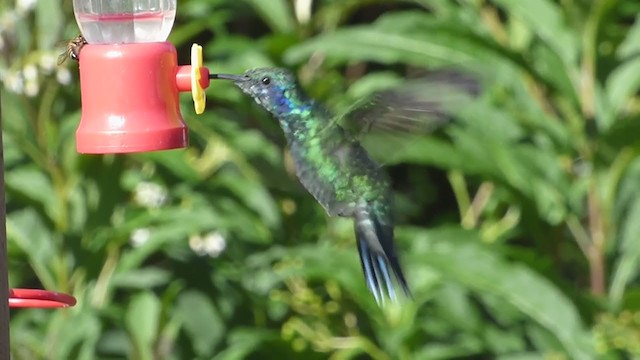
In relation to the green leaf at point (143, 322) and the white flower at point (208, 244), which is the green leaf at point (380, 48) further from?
the green leaf at point (143, 322)

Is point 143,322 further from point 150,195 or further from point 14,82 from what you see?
point 14,82

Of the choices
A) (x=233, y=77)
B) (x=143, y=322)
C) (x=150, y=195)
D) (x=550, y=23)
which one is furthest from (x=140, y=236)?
(x=233, y=77)

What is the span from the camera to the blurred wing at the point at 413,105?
2262 millimetres

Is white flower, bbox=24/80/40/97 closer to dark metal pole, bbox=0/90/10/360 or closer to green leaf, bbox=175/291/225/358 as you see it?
green leaf, bbox=175/291/225/358

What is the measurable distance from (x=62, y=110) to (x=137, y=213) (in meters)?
0.43

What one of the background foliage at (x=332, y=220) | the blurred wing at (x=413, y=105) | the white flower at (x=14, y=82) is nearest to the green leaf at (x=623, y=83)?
the background foliage at (x=332, y=220)

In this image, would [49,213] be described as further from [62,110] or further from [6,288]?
[6,288]

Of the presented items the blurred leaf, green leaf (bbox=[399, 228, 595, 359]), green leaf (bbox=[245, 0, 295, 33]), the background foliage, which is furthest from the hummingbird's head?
green leaf (bbox=[245, 0, 295, 33])

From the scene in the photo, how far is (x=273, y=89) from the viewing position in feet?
7.48

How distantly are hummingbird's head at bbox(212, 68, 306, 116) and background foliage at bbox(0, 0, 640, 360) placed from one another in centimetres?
91

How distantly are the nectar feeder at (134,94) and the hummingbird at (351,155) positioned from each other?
0.11 metres

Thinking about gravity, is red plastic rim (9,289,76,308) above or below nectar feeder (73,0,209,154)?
below

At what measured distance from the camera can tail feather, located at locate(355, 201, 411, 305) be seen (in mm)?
2318

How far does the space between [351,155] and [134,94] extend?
16.8 inches
